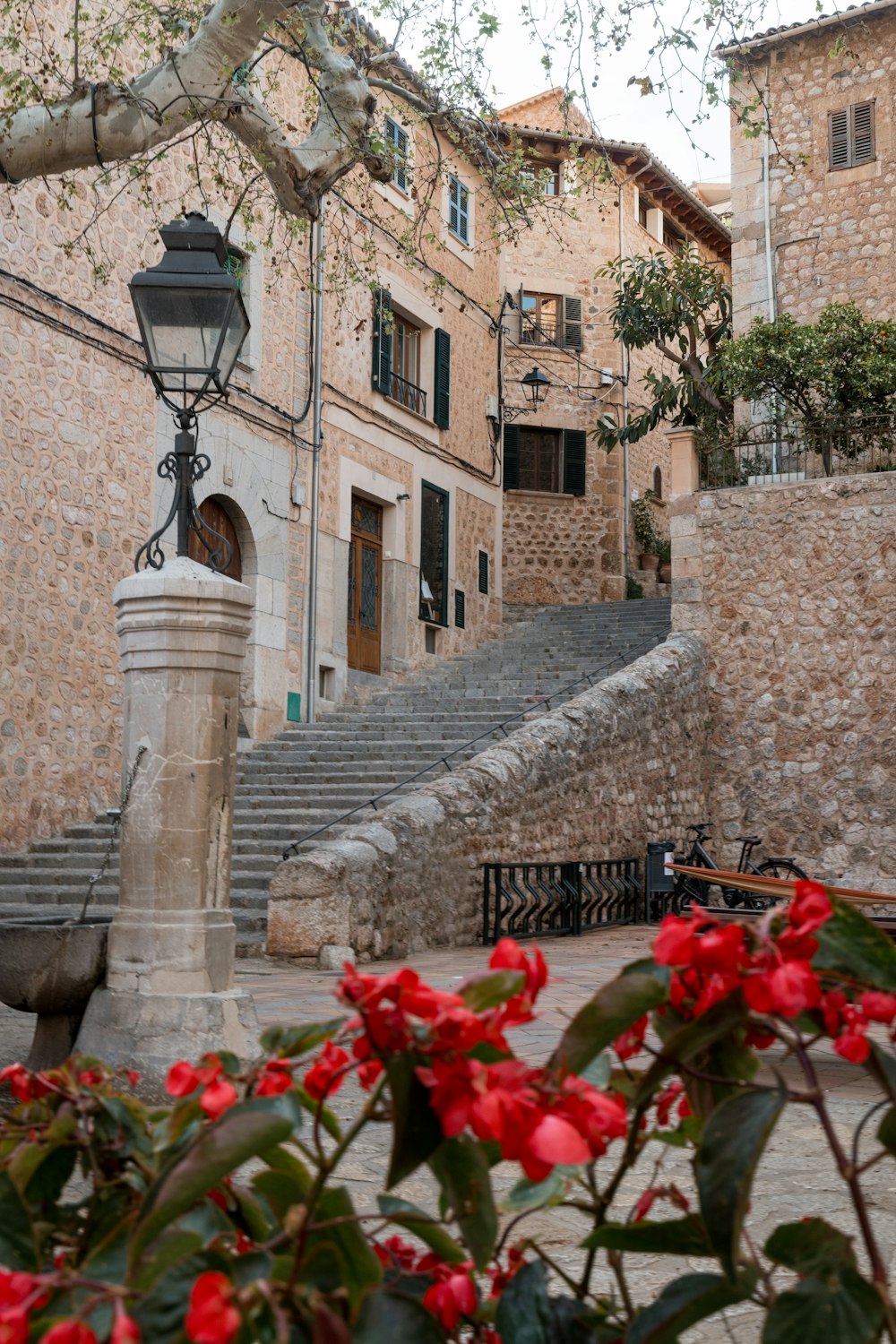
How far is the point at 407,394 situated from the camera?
18.5 m

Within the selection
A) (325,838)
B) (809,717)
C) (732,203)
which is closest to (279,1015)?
(325,838)

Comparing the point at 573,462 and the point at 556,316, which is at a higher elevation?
the point at 556,316

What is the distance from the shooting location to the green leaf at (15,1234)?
3.34 ft

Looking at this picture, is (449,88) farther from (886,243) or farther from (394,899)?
(886,243)

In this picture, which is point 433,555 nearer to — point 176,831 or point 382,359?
point 382,359

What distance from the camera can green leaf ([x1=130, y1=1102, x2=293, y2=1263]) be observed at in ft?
3.05

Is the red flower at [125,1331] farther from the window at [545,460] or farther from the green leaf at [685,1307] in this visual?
the window at [545,460]

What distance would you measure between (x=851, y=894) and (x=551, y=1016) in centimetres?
144

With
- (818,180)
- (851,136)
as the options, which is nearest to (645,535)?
(818,180)

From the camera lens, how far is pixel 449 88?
8.00 metres

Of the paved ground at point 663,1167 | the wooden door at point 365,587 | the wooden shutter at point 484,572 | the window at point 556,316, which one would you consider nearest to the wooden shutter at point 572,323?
the window at point 556,316

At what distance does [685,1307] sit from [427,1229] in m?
0.24

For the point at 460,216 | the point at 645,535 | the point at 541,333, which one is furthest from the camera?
the point at 645,535

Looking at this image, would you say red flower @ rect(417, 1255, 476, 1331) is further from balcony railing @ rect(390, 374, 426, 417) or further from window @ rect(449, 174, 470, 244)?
window @ rect(449, 174, 470, 244)
